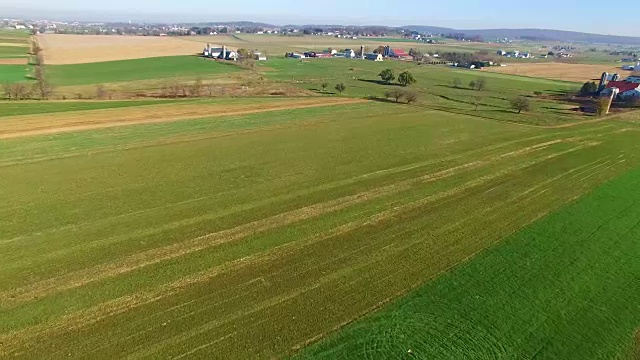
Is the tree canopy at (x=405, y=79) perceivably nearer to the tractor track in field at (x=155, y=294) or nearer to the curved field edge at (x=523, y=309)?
the tractor track in field at (x=155, y=294)

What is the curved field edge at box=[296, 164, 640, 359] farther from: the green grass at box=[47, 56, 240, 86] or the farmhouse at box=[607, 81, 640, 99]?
the green grass at box=[47, 56, 240, 86]

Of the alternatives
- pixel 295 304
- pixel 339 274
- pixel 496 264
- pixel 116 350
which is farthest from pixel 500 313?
pixel 116 350

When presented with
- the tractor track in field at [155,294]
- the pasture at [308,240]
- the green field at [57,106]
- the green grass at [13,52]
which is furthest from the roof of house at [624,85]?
the green grass at [13,52]

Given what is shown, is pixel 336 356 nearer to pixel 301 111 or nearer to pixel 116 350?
pixel 116 350

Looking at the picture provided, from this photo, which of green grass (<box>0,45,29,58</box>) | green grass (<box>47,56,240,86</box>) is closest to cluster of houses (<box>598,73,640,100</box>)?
green grass (<box>47,56,240,86</box>)

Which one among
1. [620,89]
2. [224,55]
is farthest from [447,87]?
[224,55]

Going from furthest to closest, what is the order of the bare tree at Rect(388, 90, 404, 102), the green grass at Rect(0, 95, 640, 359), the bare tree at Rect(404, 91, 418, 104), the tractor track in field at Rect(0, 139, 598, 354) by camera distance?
the bare tree at Rect(388, 90, 404, 102) < the bare tree at Rect(404, 91, 418, 104) < the green grass at Rect(0, 95, 640, 359) < the tractor track in field at Rect(0, 139, 598, 354)

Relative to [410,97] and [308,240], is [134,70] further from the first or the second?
[308,240]
